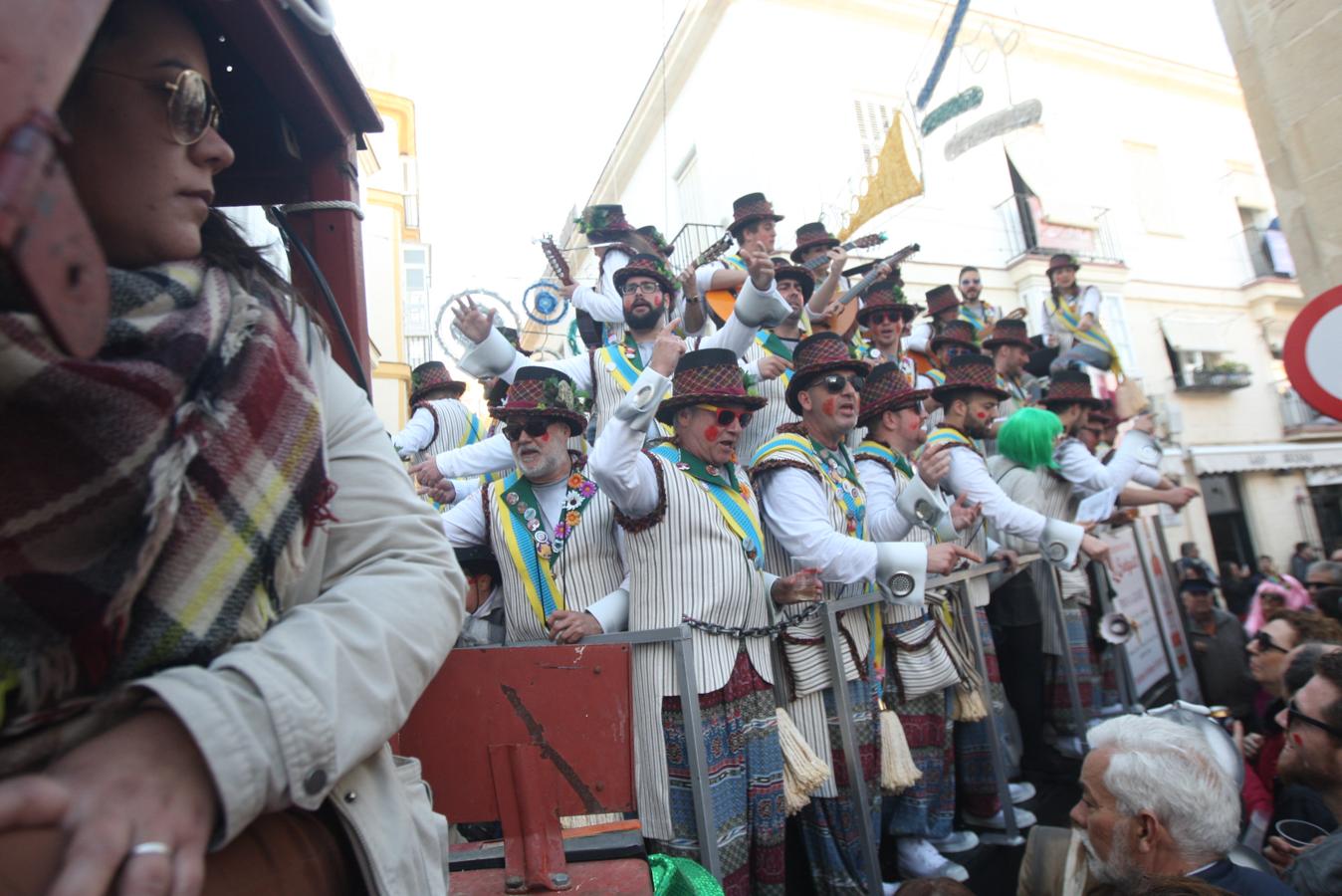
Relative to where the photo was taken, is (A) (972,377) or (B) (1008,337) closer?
(A) (972,377)

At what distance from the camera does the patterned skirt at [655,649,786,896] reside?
10.2 ft

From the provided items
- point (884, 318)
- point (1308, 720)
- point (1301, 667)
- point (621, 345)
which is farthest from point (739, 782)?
point (884, 318)

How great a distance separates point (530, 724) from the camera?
7.09ft

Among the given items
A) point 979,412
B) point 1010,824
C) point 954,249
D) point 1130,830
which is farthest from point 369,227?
point 1130,830

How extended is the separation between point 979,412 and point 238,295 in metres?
5.77

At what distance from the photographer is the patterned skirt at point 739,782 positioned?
10.2 feet

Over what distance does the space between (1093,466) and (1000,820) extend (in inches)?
107

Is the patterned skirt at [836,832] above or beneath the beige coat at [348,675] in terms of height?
beneath

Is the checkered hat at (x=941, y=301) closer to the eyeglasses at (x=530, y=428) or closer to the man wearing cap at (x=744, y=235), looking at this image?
the man wearing cap at (x=744, y=235)

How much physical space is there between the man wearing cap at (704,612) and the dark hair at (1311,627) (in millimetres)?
2620

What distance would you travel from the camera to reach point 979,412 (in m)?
6.09

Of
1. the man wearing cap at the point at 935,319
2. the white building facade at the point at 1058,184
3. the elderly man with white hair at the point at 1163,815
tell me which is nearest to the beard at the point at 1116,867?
the elderly man with white hair at the point at 1163,815

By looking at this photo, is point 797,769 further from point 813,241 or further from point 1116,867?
point 813,241

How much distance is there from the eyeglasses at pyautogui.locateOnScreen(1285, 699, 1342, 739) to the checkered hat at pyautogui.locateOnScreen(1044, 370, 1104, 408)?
3875mm
